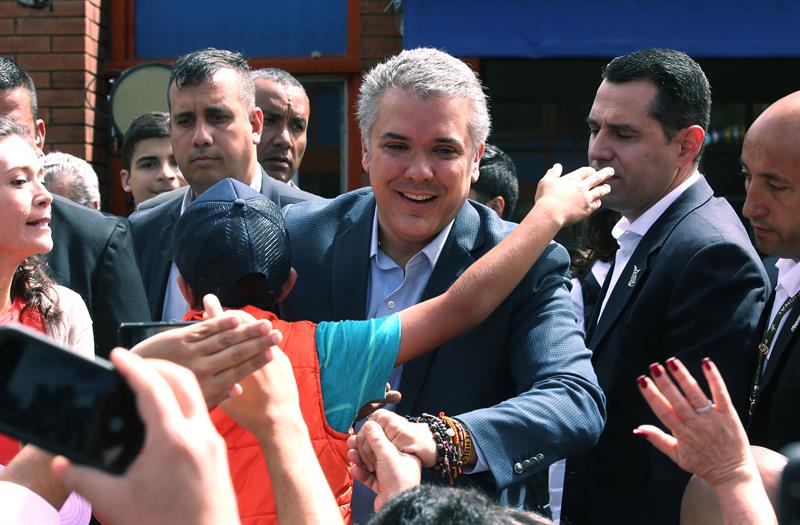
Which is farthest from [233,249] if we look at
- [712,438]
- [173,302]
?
[173,302]

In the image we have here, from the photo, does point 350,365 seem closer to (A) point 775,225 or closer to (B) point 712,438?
(B) point 712,438

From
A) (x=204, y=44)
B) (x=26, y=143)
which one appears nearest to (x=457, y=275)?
(x=26, y=143)

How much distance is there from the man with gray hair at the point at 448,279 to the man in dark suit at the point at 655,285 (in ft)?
1.68

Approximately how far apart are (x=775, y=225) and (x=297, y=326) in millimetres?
1515

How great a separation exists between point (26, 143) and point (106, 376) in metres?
2.03

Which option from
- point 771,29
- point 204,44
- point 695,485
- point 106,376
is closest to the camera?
point 106,376

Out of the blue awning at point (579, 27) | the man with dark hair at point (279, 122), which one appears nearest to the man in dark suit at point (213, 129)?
the man with dark hair at point (279, 122)

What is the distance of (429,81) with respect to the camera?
8.33 ft

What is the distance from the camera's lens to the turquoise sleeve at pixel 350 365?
2.09 m

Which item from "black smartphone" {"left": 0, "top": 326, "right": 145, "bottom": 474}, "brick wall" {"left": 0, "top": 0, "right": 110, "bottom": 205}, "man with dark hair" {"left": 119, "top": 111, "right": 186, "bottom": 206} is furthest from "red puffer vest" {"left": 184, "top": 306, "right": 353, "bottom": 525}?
"brick wall" {"left": 0, "top": 0, "right": 110, "bottom": 205}

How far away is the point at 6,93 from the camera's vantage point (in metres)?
3.76

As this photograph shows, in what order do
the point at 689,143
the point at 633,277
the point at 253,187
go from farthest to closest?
the point at 253,187
the point at 689,143
the point at 633,277

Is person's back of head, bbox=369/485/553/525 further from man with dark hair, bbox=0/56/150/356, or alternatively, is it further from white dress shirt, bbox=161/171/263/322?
white dress shirt, bbox=161/171/263/322

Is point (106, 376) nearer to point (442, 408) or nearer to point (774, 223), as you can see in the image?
point (442, 408)
